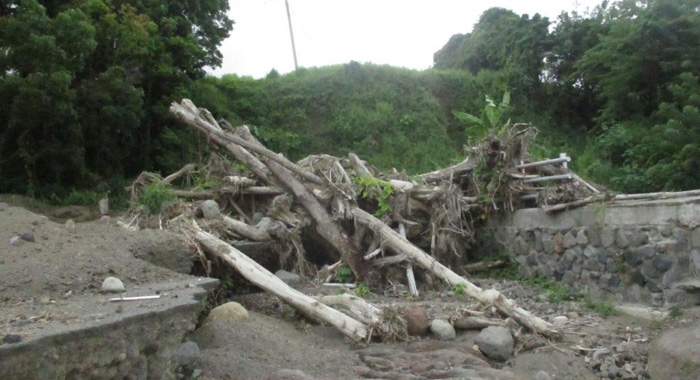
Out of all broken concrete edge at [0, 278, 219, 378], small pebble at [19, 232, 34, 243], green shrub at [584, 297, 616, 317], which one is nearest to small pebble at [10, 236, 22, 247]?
small pebble at [19, 232, 34, 243]

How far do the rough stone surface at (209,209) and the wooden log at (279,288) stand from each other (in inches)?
30.7

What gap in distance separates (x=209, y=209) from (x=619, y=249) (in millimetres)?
5079

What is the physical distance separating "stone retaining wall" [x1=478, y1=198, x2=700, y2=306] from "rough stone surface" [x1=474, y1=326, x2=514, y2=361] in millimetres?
2040

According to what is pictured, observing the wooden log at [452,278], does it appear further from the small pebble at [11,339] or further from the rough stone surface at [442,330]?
the small pebble at [11,339]

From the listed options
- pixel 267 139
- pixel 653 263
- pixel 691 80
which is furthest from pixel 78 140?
pixel 691 80

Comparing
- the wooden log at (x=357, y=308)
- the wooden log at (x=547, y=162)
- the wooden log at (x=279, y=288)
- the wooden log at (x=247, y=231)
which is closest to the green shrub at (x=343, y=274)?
the wooden log at (x=247, y=231)

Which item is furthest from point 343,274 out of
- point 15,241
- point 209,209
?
point 15,241

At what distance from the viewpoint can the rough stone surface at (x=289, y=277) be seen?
24.5ft

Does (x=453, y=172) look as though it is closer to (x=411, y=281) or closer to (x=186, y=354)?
(x=411, y=281)

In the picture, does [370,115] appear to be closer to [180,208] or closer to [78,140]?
[78,140]

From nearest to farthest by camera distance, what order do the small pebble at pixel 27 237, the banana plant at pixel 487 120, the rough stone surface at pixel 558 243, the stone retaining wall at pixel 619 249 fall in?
the small pebble at pixel 27 237 < the stone retaining wall at pixel 619 249 < the rough stone surface at pixel 558 243 < the banana plant at pixel 487 120

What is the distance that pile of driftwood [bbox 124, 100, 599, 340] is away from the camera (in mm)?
8086

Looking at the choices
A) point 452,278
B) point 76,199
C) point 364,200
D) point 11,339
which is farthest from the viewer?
point 76,199

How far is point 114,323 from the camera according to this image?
3.63m
